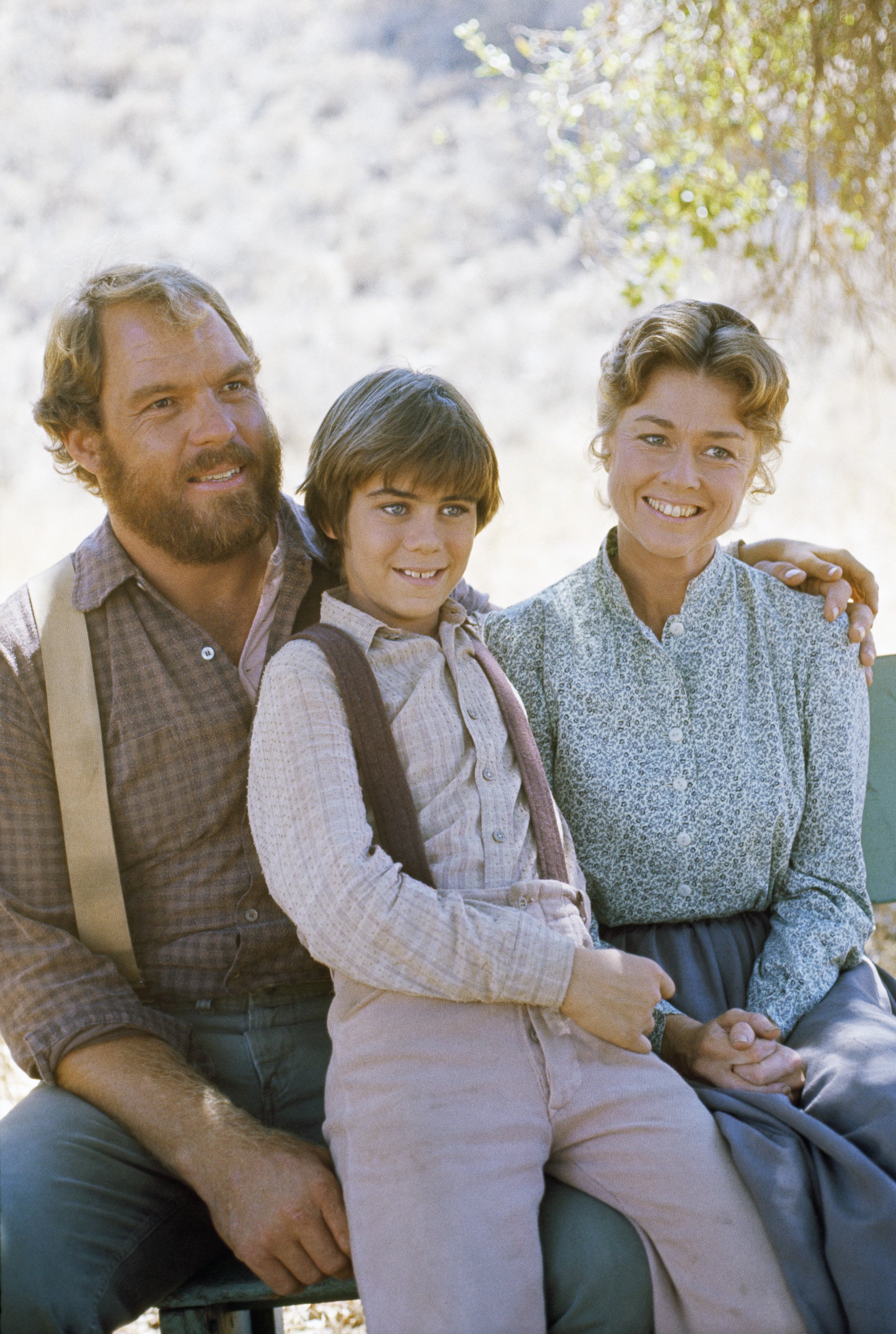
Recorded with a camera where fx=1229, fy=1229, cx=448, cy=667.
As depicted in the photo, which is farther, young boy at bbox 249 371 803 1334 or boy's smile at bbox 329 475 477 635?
boy's smile at bbox 329 475 477 635

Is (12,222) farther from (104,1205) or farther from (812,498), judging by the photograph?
(104,1205)

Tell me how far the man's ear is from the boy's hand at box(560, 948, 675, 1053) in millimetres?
1482

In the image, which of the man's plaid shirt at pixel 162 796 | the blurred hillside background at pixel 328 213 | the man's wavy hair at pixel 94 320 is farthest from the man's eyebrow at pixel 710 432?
the blurred hillside background at pixel 328 213

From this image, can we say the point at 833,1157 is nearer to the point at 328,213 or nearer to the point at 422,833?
the point at 422,833

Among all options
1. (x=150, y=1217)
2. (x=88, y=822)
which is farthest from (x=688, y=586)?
(x=150, y=1217)

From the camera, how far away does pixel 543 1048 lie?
188 cm

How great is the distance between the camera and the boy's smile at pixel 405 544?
2.12 meters

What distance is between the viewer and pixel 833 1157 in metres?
1.83

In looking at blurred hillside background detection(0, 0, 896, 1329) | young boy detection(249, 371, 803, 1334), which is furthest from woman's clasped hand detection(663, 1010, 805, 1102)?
blurred hillside background detection(0, 0, 896, 1329)

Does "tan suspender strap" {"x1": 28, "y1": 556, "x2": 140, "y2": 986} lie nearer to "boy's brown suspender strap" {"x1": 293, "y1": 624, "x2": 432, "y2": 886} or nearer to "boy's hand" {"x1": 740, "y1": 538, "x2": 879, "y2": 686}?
"boy's brown suspender strap" {"x1": 293, "y1": 624, "x2": 432, "y2": 886}

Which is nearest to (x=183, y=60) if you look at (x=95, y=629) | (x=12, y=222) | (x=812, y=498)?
(x=12, y=222)

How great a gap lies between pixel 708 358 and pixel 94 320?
49.2 inches

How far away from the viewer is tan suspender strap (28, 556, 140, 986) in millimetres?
2326

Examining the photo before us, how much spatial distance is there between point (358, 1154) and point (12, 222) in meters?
20.8
